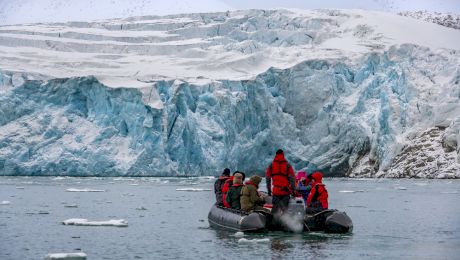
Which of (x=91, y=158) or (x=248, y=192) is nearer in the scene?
(x=248, y=192)

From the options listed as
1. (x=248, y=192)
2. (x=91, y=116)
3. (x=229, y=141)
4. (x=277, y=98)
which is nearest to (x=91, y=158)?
(x=91, y=116)

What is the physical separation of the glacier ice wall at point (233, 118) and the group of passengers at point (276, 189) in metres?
30.2

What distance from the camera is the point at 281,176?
Result: 15.1 metres

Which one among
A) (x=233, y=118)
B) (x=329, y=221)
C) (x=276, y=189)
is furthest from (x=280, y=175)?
(x=233, y=118)

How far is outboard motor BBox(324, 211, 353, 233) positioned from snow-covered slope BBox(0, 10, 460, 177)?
31452 millimetres

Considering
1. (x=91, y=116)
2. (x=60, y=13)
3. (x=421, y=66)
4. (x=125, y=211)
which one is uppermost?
Answer: (x=60, y=13)

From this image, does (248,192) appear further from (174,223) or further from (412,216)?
(412,216)

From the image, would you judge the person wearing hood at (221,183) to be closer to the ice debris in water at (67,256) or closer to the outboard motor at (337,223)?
the outboard motor at (337,223)

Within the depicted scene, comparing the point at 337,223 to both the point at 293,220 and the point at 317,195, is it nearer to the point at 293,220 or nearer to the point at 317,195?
the point at 317,195

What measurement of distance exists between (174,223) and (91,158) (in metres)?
29.1

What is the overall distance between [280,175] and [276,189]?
326 mm

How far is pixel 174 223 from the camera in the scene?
18750 millimetres

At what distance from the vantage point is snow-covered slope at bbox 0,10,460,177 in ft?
156

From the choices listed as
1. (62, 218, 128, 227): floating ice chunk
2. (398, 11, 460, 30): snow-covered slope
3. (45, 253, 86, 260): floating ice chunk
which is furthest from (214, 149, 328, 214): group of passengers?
(398, 11, 460, 30): snow-covered slope
